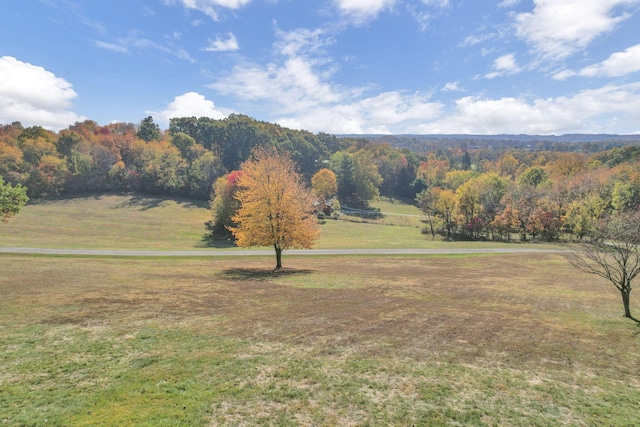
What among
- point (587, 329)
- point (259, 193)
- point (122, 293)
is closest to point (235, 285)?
point (122, 293)

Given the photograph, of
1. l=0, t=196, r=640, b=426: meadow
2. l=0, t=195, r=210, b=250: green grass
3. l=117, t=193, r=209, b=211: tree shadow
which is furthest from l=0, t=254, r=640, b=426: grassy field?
l=117, t=193, r=209, b=211: tree shadow

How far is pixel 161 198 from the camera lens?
91062mm

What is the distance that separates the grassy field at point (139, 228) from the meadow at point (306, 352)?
26.2 m

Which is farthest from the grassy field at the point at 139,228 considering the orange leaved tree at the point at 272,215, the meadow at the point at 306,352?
the meadow at the point at 306,352

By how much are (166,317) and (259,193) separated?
50.8ft

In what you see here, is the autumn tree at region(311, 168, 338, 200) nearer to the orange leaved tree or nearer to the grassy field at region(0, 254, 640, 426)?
the orange leaved tree

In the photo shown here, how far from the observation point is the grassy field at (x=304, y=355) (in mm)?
8562

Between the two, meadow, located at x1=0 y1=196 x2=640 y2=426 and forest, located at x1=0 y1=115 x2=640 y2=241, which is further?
forest, located at x1=0 y1=115 x2=640 y2=241

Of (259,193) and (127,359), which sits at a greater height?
(259,193)

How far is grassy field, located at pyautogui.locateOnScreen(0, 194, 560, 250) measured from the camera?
50.2 metres

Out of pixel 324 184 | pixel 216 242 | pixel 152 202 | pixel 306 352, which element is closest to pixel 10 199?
pixel 216 242

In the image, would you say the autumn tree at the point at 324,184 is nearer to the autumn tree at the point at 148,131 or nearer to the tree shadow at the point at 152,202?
the tree shadow at the point at 152,202

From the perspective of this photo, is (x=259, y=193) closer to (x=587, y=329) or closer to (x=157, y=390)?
(x=157, y=390)

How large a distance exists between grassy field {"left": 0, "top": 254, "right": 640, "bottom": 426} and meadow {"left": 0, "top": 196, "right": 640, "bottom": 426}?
0.21 ft
